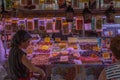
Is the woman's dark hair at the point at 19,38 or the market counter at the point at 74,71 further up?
the woman's dark hair at the point at 19,38

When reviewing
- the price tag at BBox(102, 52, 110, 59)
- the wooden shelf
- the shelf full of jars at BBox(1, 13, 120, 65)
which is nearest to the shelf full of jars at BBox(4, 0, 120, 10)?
the wooden shelf

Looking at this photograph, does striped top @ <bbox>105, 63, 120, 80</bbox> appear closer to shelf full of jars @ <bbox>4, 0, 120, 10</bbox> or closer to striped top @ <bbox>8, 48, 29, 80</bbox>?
striped top @ <bbox>8, 48, 29, 80</bbox>

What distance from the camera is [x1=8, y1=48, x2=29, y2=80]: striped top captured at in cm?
534

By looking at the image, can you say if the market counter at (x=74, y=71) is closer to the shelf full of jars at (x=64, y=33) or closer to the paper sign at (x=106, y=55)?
the paper sign at (x=106, y=55)

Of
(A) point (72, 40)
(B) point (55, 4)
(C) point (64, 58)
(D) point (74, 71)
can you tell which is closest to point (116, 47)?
(D) point (74, 71)

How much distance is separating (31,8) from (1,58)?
1076mm

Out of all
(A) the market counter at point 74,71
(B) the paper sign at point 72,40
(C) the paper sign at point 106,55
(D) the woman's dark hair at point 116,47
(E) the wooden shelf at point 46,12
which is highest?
(E) the wooden shelf at point 46,12

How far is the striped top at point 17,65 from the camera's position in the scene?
5.34 meters

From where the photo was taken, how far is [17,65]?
5.37m

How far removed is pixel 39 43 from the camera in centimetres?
662

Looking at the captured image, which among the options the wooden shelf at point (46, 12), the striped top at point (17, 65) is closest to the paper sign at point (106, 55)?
the wooden shelf at point (46, 12)

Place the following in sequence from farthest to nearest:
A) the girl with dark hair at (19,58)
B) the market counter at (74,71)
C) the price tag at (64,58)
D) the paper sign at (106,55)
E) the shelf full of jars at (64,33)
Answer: the shelf full of jars at (64,33) < the paper sign at (106,55) < the price tag at (64,58) < the market counter at (74,71) < the girl with dark hair at (19,58)

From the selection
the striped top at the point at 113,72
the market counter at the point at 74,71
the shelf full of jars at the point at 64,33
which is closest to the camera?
the striped top at the point at 113,72

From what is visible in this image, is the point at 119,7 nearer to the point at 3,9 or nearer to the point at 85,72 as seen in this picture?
the point at 85,72
